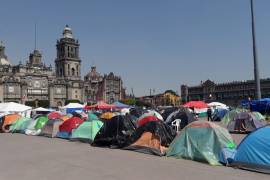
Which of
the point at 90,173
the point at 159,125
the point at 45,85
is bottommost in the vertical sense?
the point at 90,173

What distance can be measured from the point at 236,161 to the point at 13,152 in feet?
31.5

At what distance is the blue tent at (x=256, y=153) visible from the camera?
10.2 metres

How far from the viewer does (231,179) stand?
9.13 m

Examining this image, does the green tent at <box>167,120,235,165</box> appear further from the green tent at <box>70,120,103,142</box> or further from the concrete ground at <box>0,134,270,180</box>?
the green tent at <box>70,120,103,142</box>

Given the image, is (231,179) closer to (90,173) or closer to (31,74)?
(90,173)

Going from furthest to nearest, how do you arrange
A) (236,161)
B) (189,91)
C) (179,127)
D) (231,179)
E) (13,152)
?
(189,91), (179,127), (13,152), (236,161), (231,179)

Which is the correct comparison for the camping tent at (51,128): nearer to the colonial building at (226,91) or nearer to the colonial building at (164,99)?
the colonial building at (226,91)

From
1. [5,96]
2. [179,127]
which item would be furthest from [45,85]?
[179,127]

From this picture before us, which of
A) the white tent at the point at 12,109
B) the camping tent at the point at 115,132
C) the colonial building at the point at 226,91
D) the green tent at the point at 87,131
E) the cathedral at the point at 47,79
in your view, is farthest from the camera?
the colonial building at the point at 226,91

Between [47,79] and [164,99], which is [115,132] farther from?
[164,99]

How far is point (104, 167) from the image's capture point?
1122 centimetres

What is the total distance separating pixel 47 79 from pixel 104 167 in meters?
112

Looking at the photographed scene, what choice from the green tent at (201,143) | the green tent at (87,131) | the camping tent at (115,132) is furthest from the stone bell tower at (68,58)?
the green tent at (201,143)

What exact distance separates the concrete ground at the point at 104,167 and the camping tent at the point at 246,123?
10497mm
